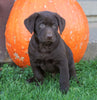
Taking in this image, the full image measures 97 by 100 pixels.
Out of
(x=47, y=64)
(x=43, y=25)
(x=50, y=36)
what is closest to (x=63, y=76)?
(x=47, y=64)

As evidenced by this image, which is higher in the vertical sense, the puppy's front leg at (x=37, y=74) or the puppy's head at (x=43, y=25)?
the puppy's head at (x=43, y=25)

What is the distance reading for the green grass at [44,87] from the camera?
2693mm

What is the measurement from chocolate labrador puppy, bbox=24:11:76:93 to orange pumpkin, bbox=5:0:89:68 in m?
0.91

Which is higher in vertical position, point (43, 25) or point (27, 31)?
point (43, 25)

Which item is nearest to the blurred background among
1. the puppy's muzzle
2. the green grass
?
the green grass

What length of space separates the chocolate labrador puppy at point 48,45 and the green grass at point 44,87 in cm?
23

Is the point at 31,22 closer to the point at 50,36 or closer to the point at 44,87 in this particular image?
the point at 50,36

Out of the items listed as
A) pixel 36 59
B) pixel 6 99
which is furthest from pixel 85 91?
pixel 6 99

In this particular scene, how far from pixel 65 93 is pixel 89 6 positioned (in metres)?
3.32

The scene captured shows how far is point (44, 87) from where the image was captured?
10.2 feet

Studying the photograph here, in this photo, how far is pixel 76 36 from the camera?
4051mm

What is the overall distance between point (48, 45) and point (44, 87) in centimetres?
69

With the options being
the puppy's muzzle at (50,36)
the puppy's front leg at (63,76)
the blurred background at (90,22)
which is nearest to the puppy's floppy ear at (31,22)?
the puppy's muzzle at (50,36)

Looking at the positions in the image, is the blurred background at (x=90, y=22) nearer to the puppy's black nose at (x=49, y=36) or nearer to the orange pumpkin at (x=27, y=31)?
the orange pumpkin at (x=27, y=31)
